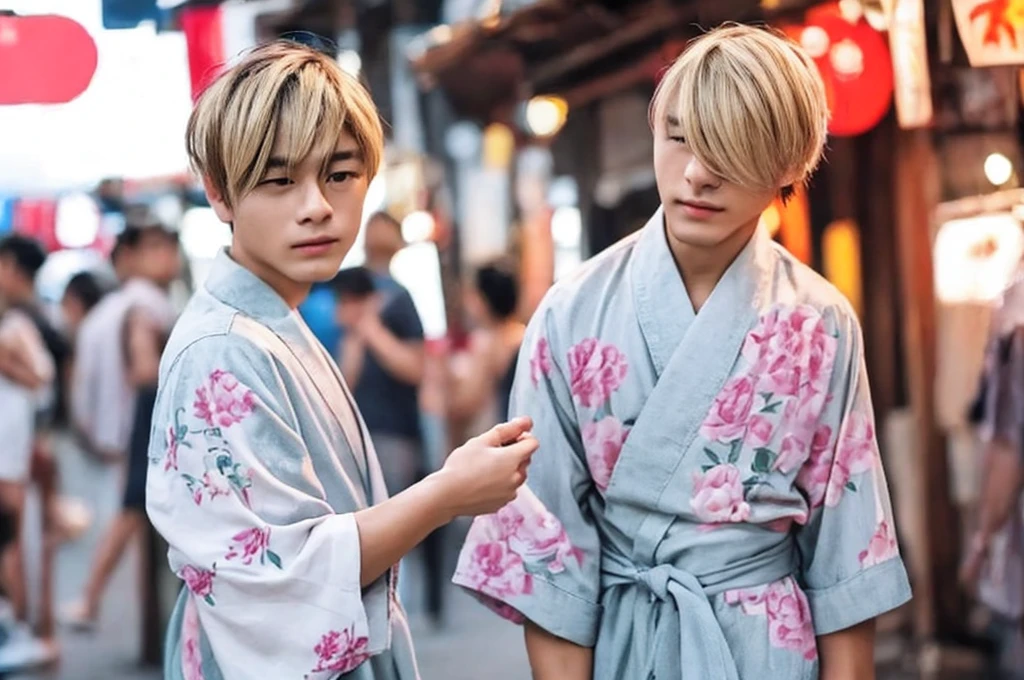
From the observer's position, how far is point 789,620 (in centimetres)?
291

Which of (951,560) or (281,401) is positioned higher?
(281,401)

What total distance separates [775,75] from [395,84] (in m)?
9.97

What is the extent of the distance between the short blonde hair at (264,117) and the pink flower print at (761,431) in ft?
3.12

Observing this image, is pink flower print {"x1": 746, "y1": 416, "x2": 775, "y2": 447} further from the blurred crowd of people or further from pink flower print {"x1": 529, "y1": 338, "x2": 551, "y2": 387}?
the blurred crowd of people

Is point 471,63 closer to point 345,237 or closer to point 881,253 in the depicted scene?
point 881,253

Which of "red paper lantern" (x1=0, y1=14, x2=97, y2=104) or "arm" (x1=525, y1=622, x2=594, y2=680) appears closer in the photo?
"arm" (x1=525, y1=622, x2=594, y2=680)

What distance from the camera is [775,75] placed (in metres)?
2.74

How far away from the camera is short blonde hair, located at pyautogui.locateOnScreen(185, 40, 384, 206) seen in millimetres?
2748

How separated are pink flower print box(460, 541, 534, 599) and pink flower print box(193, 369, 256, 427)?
2.06 ft

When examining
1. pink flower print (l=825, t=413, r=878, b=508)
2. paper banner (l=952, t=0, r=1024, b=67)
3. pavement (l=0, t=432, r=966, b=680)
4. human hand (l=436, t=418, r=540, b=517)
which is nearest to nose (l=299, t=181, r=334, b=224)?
human hand (l=436, t=418, r=540, b=517)

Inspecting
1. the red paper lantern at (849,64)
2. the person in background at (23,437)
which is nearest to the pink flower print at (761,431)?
the red paper lantern at (849,64)

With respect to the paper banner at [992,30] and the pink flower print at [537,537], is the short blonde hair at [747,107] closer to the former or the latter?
the pink flower print at [537,537]

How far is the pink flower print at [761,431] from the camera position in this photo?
2871 millimetres

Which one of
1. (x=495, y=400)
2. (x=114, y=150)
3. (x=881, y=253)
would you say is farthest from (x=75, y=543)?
(x=881, y=253)
